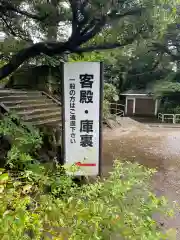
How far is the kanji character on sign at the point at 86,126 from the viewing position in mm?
3949

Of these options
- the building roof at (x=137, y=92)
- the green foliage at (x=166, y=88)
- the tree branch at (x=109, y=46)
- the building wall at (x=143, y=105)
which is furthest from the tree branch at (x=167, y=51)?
the tree branch at (x=109, y=46)

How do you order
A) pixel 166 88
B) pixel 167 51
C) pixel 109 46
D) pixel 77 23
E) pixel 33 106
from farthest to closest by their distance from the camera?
pixel 167 51 < pixel 166 88 < pixel 33 106 < pixel 109 46 < pixel 77 23

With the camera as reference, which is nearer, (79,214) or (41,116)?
(79,214)

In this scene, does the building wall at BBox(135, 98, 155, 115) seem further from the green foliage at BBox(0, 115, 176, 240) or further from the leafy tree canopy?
the green foliage at BBox(0, 115, 176, 240)

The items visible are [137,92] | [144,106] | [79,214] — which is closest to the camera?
[79,214]

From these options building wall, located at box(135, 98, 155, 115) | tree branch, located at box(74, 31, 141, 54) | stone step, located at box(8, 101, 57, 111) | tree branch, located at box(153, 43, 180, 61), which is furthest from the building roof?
tree branch, located at box(74, 31, 141, 54)

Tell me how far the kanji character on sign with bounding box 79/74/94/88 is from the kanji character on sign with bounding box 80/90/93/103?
0.09 m

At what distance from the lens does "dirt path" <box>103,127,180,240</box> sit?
4.99 meters

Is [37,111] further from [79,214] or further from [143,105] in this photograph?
[143,105]

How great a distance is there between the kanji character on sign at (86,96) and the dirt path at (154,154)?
210 cm

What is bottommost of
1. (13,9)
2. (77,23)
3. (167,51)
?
(77,23)

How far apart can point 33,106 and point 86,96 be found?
9.35 feet

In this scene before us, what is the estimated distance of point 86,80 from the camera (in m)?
3.90

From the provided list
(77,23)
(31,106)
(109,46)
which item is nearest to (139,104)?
(31,106)
